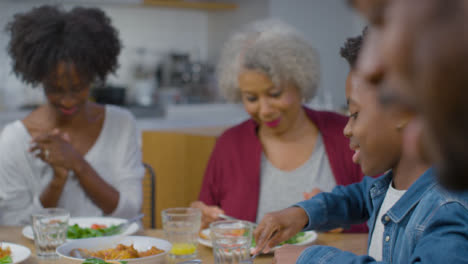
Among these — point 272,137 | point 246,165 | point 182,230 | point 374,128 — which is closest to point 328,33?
point 272,137

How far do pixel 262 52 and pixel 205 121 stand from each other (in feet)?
9.39

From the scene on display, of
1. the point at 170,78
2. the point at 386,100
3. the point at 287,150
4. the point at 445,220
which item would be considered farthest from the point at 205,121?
the point at 386,100

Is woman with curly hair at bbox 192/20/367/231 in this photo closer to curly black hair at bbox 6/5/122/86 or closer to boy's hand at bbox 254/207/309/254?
curly black hair at bbox 6/5/122/86

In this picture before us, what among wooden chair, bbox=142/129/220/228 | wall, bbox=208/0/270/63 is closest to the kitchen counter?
wall, bbox=208/0/270/63

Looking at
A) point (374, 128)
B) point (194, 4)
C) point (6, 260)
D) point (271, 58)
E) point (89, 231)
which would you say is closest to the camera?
point (374, 128)

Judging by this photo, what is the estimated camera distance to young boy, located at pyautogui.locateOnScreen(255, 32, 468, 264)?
0.78 metres

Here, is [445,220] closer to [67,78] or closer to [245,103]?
[245,103]

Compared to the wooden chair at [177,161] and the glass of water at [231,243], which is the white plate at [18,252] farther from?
the wooden chair at [177,161]

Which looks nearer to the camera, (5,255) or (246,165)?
(5,255)

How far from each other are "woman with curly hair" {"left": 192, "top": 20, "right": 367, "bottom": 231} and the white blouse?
0.88 ft

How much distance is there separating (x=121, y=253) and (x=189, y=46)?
15.1ft

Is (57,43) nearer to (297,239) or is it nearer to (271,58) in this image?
(271,58)

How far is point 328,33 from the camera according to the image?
5.55 m

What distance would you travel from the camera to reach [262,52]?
1870 mm
